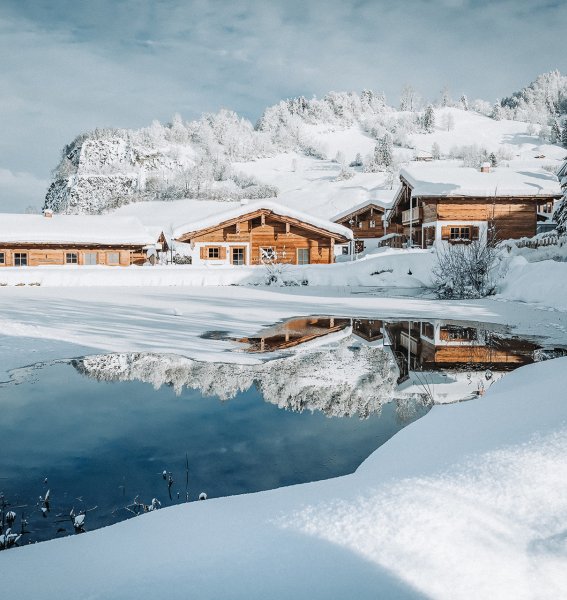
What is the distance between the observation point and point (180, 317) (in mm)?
12141

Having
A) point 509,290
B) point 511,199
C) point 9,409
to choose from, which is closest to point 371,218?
point 511,199

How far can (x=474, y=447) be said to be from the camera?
3.43 metres

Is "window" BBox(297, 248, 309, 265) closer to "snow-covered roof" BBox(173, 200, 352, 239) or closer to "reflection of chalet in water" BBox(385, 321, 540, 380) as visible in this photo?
"snow-covered roof" BBox(173, 200, 352, 239)

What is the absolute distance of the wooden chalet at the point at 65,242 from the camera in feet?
107

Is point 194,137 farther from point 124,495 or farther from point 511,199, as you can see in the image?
point 124,495

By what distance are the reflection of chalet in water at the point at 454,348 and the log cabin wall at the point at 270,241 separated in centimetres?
Answer: 1978

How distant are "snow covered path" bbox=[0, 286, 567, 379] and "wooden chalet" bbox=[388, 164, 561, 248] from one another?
16510 millimetres

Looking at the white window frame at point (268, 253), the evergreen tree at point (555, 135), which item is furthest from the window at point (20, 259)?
the evergreen tree at point (555, 135)

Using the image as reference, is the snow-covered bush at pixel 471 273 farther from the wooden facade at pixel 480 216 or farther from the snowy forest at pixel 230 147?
the snowy forest at pixel 230 147

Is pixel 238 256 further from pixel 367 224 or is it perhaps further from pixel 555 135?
pixel 555 135

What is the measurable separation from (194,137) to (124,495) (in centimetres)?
11556

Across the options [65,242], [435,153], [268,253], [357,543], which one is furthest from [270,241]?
[435,153]

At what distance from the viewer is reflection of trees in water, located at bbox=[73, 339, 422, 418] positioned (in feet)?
18.3

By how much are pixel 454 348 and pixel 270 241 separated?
905 inches
